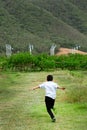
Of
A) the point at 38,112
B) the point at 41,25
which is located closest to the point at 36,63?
the point at 38,112

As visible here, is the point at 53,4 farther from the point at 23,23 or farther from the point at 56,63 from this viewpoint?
the point at 56,63

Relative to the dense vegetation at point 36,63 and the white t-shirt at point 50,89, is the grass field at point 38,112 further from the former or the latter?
the dense vegetation at point 36,63

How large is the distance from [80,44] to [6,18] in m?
21.0

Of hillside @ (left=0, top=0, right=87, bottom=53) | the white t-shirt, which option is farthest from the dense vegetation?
the white t-shirt

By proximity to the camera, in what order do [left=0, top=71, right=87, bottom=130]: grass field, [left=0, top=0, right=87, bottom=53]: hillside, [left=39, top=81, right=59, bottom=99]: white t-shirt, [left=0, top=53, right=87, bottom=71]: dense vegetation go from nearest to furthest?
[left=0, top=71, right=87, bottom=130]: grass field < [left=39, top=81, right=59, bottom=99]: white t-shirt < [left=0, top=53, right=87, bottom=71]: dense vegetation < [left=0, top=0, right=87, bottom=53]: hillside

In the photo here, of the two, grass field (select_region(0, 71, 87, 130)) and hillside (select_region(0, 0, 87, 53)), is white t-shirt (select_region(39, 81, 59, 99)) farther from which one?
hillside (select_region(0, 0, 87, 53))

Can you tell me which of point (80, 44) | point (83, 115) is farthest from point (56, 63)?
point (80, 44)

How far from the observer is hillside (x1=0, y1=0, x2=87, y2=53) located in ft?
294

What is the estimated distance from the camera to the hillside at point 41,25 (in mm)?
89750

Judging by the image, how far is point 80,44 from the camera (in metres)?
110

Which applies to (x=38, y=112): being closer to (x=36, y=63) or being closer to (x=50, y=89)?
(x=50, y=89)

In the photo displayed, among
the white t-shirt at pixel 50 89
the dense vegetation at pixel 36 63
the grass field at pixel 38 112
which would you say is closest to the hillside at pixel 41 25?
the dense vegetation at pixel 36 63

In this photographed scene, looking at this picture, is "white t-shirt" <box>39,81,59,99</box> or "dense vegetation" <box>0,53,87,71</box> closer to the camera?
"white t-shirt" <box>39,81,59,99</box>

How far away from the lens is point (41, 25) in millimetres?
107375
